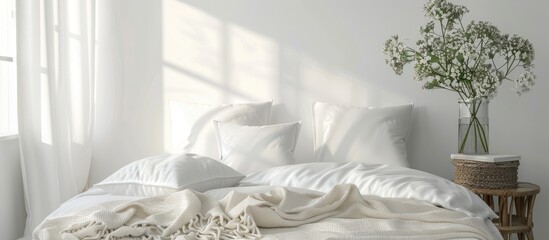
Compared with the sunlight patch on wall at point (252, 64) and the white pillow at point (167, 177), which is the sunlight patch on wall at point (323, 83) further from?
the white pillow at point (167, 177)

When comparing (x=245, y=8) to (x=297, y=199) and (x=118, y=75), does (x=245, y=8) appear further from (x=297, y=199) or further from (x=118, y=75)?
(x=297, y=199)

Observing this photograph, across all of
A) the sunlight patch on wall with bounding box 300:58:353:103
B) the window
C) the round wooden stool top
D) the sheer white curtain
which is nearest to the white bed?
the sunlight patch on wall with bounding box 300:58:353:103

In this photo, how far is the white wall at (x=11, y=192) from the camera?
396cm

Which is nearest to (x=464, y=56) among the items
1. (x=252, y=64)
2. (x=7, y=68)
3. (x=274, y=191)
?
(x=252, y=64)

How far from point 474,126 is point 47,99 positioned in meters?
2.24

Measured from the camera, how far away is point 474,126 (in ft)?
13.0

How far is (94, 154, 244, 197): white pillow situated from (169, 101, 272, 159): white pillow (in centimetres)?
78

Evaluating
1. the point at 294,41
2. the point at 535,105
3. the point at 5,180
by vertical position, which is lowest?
the point at 5,180

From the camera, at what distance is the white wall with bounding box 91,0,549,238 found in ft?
13.9

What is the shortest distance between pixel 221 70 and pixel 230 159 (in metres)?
0.68

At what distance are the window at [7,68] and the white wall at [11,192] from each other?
0.10m

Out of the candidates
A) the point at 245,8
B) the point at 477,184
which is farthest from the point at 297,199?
the point at 245,8

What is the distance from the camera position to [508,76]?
13.9 feet

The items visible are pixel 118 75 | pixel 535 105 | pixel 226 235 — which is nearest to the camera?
pixel 226 235
